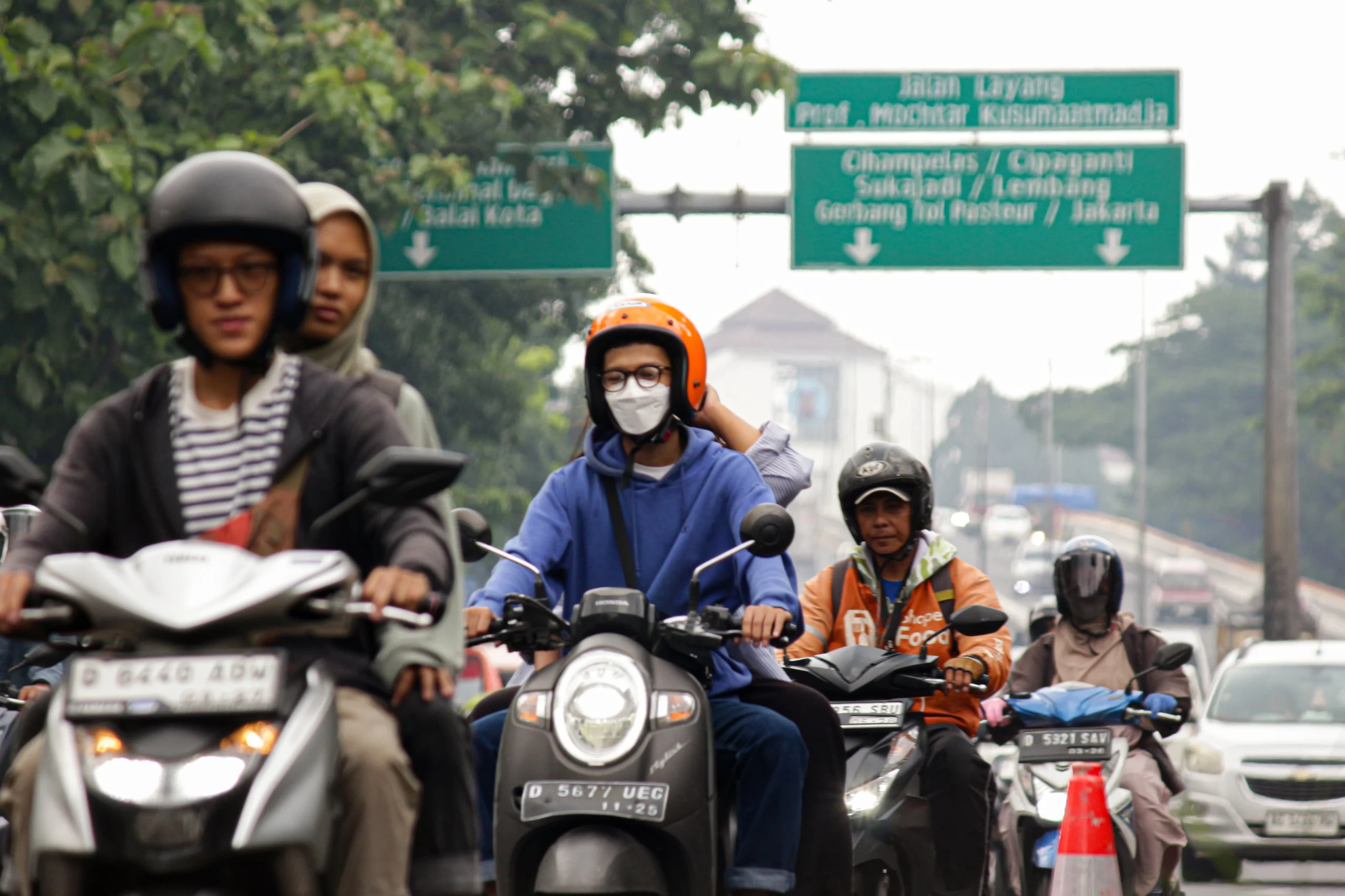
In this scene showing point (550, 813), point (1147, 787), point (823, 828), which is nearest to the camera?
point (550, 813)

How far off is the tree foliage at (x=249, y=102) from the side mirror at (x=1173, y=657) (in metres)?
6.61

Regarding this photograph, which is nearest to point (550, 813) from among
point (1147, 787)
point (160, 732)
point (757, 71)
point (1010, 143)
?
point (160, 732)

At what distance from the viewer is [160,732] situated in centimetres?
327

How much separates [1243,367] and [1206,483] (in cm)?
543

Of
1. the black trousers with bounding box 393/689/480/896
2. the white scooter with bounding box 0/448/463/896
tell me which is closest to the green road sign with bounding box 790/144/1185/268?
the black trousers with bounding box 393/689/480/896

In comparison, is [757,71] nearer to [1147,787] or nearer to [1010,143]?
[1010,143]

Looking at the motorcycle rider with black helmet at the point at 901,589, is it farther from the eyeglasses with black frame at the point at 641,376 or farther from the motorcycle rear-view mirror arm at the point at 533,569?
the motorcycle rear-view mirror arm at the point at 533,569

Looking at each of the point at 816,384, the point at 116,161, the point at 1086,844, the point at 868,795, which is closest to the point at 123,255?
the point at 116,161

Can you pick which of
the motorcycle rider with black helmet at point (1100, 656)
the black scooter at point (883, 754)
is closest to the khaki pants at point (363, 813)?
the black scooter at point (883, 754)

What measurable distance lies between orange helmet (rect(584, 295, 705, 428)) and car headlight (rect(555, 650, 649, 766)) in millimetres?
1030

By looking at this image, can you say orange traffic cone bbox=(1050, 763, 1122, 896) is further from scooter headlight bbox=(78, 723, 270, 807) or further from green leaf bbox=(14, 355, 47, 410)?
green leaf bbox=(14, 355, 47, 410)

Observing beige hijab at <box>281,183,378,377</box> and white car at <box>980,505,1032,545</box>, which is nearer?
beige hijab at <box>281,183,378,377</box>

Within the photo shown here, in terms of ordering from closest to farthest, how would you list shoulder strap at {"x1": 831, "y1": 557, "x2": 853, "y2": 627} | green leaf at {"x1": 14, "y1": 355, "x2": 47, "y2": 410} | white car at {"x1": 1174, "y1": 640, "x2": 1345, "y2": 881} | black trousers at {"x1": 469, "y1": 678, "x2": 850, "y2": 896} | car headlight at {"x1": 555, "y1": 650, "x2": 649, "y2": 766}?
car headlight at {"x1": 555, "y1": 650, "x2": 649, "y2": 766} → black trousers at {"x1": 469, "y1": 678, "x2": 850, "y2": 896} → shoulder strap at {"x1": 831, "y1": 557, "x2": 853, "y2": 627} → green leaf at {"x1": 14, "y1": 355, "x2": 47, "y2": 410} → white car at {"x1": 1174, "y1": 640, "x2": 1345, "y2": 881}

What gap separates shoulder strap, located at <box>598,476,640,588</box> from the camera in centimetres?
577
